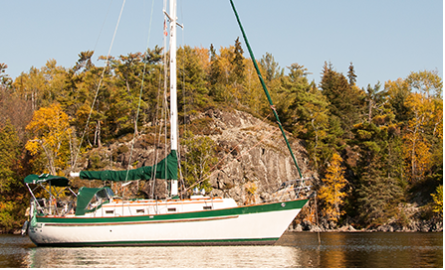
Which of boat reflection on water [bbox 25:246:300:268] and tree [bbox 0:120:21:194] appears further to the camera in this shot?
tree [bbox 0:120:21:194]

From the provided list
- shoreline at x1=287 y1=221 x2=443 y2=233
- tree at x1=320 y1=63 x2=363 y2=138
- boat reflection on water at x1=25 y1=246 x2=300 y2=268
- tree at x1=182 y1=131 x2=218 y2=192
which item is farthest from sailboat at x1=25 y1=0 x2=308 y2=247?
tree at x1=320 y1=63 x2=363 y2=138

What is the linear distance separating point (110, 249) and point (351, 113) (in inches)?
2308

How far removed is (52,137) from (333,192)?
3886 centimetres

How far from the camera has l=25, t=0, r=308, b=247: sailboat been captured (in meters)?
25.3

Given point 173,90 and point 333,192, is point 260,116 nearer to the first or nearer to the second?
point 333,192

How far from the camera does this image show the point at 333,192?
56.6m

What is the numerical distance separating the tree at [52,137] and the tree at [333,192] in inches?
1385

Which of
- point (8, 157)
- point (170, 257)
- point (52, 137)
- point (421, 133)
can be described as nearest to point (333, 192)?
point (421, 133)

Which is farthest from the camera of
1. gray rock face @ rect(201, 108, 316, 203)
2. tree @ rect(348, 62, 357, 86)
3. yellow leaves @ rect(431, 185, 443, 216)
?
tree @ rect(348, 62, 357, 86)

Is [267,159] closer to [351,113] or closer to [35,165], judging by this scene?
[351,113]

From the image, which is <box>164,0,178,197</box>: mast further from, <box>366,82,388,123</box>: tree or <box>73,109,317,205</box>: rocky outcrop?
<box>366,82,388,123</box>: tree

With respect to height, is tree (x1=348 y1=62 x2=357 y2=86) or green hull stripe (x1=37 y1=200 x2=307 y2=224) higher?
tree (x1=348 y1=62 x2=357 y2=86)

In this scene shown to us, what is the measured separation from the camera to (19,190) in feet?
180

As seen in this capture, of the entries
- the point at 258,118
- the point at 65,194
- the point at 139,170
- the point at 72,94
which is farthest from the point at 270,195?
the point at 72,94
